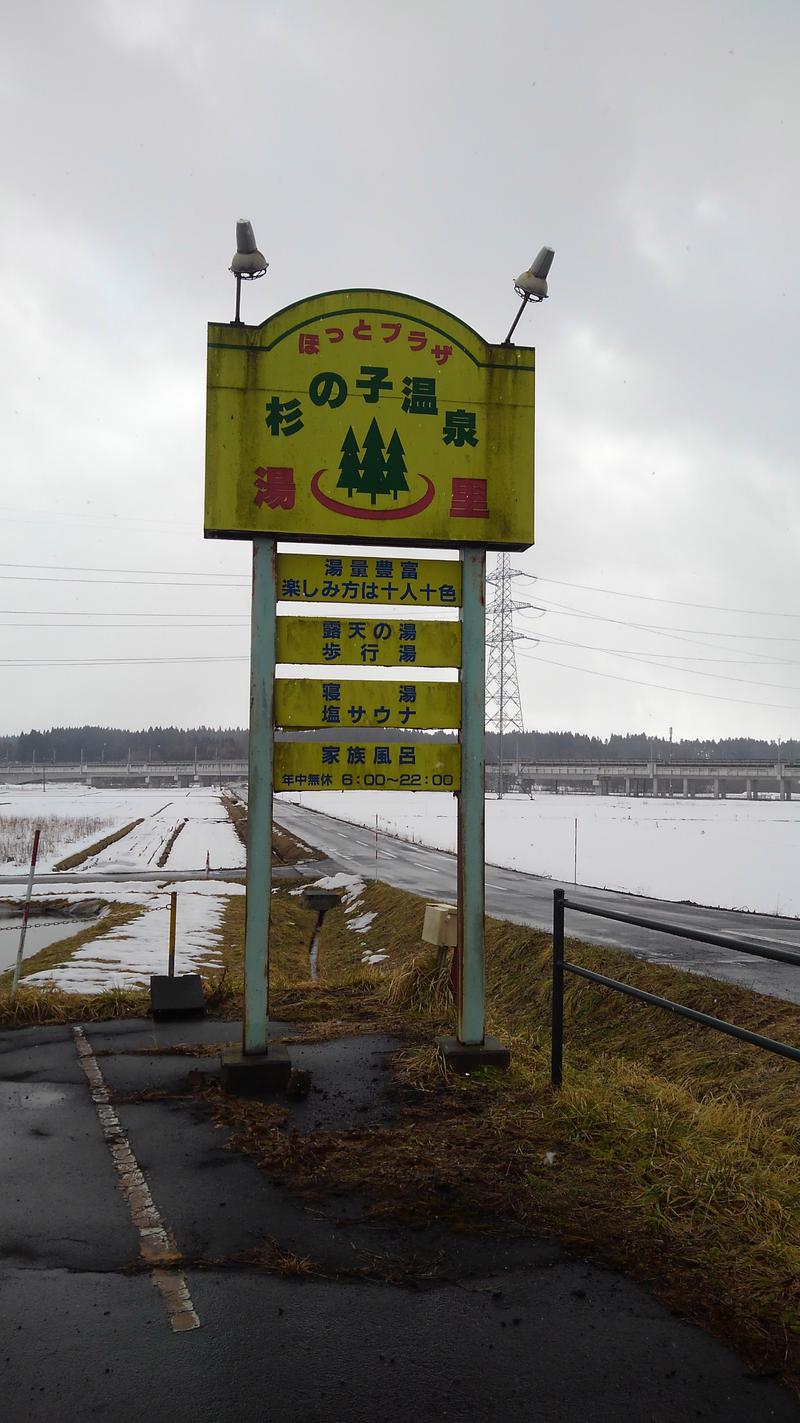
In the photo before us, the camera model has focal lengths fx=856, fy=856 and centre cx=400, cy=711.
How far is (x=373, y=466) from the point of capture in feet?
20.1

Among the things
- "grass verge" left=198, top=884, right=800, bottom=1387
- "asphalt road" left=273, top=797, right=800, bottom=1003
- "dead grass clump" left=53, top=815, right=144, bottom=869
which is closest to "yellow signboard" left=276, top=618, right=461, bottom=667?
"grass verge" left=198, top=884, right=800, bottom=1387

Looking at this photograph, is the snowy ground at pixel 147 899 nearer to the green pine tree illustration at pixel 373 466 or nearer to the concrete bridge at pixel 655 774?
the green pine tree illustration at pixel 373 466

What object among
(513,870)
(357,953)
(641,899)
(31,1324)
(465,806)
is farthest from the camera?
(513,870)

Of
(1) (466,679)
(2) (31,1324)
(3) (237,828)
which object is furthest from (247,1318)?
(3) (237,828)

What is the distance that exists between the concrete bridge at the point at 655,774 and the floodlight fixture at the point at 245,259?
307 feet

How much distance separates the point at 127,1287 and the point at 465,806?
3.58 metres

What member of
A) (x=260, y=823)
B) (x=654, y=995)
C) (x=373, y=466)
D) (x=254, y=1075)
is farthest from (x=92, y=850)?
(x=654, y=995)

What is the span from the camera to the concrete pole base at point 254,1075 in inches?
215

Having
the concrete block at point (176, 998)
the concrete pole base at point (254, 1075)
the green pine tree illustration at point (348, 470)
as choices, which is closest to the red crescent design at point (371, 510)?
the green pine tree illustration at point (348, 470)

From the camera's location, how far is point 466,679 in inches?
245

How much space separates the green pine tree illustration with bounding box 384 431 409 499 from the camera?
6.16m

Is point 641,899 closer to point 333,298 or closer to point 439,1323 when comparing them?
point 333,298

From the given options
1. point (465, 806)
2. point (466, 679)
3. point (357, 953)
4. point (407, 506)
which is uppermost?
point (407, 506)

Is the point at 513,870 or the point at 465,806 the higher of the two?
the point at 465,806
